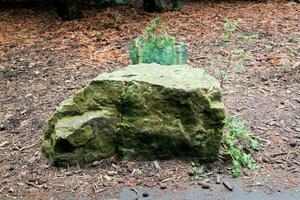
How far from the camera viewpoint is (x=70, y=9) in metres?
7.36

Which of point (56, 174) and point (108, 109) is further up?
point (108, 109)

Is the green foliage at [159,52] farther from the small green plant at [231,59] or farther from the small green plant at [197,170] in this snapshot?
the small green plant at [197,170]

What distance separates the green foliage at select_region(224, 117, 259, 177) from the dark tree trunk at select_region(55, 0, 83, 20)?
423cm

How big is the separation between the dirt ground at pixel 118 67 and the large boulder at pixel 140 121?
11 cm

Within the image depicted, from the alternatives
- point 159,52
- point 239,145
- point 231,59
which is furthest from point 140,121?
point 231,59

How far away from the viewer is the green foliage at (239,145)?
3428 mm

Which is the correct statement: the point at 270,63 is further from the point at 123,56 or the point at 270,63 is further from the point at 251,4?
the point at 251,4

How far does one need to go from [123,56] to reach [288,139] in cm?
249

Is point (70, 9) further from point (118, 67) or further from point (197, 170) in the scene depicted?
point (197, 170)

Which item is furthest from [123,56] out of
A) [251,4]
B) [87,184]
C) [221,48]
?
[251,4]

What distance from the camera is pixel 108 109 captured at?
3480 millimetres

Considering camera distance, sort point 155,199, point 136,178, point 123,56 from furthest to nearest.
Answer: point 123,56 → point 136,178 → point 155,199

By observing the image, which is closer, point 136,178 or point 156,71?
Result: point 136,178

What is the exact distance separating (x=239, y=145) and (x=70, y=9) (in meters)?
4.56
